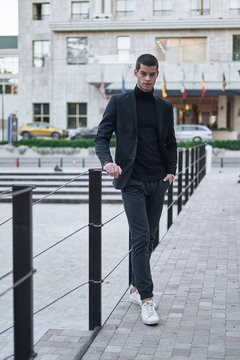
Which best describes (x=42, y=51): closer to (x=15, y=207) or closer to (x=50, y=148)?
(x=50, y=148)

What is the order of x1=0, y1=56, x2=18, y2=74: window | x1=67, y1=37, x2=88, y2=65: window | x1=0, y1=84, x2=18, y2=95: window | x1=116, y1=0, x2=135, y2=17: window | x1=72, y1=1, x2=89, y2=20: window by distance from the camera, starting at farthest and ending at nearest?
x1=0, y1=84, x2=18, y2=95: window < x1=0, y1=56, x2=18, y2=74: window < x1=67, y1=37, x2=88, y2=65: window < x1=116, y1=0, x2=135, y2=17: window < x1=72, y1=1, x2=89, y2=20: window

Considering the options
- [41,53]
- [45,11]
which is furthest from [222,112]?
[45,11]

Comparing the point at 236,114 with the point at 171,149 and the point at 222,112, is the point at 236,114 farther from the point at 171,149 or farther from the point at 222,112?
the point at 171,149

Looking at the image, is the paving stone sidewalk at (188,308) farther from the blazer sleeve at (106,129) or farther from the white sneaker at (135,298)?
the blazer sleeve at (106,129)

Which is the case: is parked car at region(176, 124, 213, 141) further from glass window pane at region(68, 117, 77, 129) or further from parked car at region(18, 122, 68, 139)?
glass window pane at region(68, 117, 77, 129)

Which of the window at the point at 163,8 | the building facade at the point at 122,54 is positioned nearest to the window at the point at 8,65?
the building facade at the point at 122,54

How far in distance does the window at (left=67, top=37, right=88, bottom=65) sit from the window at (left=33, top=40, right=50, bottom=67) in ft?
7.34

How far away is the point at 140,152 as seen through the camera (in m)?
4.42

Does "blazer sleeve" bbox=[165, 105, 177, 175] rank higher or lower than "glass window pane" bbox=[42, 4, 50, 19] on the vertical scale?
lower

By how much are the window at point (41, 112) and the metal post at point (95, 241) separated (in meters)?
42.7

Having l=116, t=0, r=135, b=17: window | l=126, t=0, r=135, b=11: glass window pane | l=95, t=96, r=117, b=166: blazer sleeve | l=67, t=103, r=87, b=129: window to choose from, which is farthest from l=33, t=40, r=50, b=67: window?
l=95, t=96, r=117, b=166: blazer sleeve

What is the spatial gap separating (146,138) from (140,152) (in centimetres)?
12

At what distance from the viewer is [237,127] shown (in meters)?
43.8

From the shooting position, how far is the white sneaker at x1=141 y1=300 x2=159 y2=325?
14.3 ft
